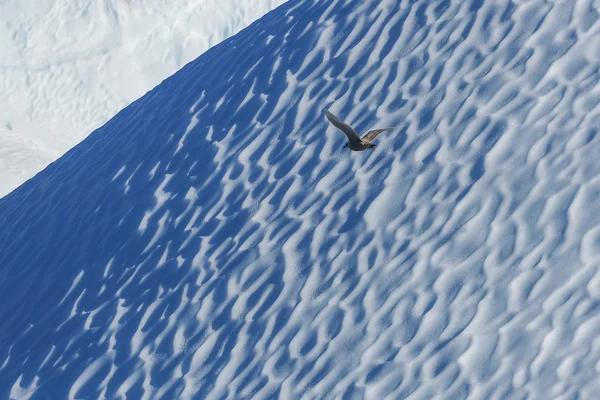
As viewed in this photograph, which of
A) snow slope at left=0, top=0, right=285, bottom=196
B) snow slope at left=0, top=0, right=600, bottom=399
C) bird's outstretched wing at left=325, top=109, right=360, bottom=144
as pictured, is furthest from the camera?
snow slope at left=0, top=0, right=285, bottom=196

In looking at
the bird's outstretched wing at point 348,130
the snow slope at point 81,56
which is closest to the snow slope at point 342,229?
the bird's outstretched wing at point 348,130

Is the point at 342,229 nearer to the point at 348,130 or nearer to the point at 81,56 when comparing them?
the point at 348,130

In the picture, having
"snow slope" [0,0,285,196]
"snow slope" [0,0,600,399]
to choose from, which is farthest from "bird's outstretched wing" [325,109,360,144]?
"snow slope" [0,0,285,196]

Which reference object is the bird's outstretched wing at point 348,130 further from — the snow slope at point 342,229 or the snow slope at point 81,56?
the snow slope at point 81,56

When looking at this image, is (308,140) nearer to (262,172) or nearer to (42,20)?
(262,172)

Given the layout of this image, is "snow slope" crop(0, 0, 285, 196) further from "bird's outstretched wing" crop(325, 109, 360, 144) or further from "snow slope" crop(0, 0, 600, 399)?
"bird's outstretched wing" crop(325, 109, 360, 144)

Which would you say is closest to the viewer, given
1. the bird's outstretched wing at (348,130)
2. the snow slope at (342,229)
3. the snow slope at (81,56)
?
the snow slope at (342,229)

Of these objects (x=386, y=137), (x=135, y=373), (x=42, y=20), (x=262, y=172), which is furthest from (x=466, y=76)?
(x=42, y=20)
